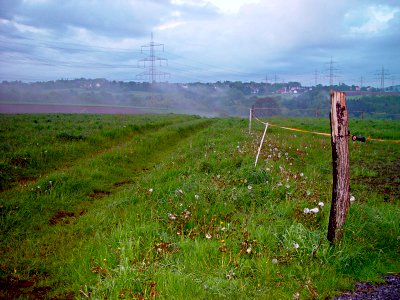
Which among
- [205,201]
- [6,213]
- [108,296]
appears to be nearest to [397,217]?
[205,201]

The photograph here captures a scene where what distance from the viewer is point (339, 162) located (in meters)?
5.99

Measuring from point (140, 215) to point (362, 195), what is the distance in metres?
6.17

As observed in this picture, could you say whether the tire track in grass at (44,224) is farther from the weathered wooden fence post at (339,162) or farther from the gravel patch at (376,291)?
the weathered wooden fence post at (339,162)

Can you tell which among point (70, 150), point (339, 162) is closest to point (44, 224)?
point (339, 162)

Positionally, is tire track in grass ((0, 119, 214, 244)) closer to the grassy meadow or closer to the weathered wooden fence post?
the grassy meadow

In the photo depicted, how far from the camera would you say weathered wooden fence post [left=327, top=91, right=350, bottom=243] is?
5926mm

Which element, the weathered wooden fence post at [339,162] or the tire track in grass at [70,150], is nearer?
the weathered wooden fence post at [339,162]

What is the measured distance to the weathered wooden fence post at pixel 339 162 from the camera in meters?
5.93

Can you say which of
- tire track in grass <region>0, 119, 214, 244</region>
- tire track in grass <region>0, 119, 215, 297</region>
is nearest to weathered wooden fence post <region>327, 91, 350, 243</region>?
tire track in grass <region>0, 119, 215, 297</region>

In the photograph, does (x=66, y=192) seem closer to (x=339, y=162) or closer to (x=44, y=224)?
(x=44, y=224)

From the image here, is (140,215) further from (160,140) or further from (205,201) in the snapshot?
(160,140)

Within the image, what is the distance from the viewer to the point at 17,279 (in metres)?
5.32

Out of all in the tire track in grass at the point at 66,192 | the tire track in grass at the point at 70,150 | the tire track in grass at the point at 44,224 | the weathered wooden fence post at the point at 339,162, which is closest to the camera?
the tire track in grass at the point at 44,224

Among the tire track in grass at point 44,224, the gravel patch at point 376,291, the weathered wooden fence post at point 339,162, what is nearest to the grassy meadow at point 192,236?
the tire track in grass at point 44,224
